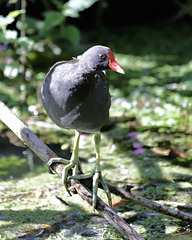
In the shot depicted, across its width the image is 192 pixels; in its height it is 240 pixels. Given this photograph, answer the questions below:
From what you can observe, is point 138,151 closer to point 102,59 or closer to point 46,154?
point 46,154

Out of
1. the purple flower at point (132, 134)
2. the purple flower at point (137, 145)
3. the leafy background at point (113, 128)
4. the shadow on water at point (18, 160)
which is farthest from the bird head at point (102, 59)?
the purple flower at point (132, 134)

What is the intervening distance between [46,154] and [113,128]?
1860mm

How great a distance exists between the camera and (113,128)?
4.12 meters

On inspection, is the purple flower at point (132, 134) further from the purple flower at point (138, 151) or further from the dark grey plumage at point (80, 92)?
the dark grey plumage at point (80, 92)

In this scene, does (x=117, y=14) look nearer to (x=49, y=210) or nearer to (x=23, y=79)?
(x=23, y=79)

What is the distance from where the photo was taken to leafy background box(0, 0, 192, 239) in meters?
2.54

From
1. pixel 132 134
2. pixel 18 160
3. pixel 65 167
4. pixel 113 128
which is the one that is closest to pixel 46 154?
pixel 65 167

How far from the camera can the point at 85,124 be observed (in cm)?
224

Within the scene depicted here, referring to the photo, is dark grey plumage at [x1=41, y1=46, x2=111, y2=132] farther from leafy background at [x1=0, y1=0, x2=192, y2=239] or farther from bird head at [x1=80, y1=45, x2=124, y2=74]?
leafy background at [x1=0, y1=0, x2=192, y2=239]

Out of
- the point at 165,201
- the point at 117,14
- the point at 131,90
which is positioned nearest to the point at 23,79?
the point at 131,90

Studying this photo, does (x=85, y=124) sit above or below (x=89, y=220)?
above

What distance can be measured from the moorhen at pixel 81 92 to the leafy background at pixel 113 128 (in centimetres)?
41

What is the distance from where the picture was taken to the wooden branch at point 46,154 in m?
1.94

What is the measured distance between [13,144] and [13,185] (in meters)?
0.83
